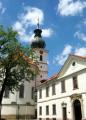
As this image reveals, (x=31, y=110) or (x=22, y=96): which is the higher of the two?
(x=22, y=96)

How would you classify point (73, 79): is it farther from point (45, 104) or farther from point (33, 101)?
point (33, 101)

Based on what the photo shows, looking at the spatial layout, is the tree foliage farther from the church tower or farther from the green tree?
the church tower

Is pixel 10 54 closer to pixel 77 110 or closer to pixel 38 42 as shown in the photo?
pixel 77 110

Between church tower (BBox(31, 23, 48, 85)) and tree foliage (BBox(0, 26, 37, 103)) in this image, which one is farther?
church tower (BBox(31, 23, 48, 85))

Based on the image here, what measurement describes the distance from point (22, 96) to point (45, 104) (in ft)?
27.9

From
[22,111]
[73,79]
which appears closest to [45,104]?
[22,111]

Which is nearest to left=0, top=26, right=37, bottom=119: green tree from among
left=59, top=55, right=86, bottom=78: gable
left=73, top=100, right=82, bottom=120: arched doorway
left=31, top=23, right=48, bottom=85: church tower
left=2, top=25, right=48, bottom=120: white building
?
→ left=59, top=55, right=86, bottom=78: gable

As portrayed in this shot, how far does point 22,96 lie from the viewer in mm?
46281

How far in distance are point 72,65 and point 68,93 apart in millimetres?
4250

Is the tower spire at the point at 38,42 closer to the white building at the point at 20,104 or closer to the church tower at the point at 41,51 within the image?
the church tower at the point at 41,51

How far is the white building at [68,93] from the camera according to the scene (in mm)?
29281

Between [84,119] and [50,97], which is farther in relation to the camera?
[50,97]

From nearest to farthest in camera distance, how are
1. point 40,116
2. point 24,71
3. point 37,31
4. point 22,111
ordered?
point 24,71 < point 40,116 < point 22,111 < point 37,31

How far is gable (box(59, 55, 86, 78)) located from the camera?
98.3ft
